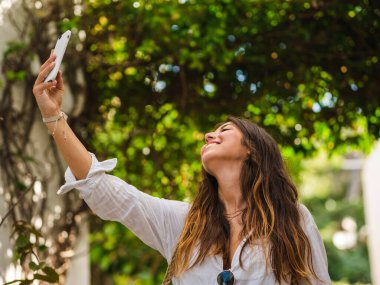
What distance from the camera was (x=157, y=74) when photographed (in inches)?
160

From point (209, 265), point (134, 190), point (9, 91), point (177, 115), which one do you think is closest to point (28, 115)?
point (9, 91)

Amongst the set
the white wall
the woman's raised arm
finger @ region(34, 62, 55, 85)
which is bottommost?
the white wall

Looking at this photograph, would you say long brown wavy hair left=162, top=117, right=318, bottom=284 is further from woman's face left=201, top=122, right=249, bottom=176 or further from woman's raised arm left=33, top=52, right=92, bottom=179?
woman's raised arm left=33, top=52, right=92, bottom=179

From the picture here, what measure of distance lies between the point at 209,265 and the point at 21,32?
190cm

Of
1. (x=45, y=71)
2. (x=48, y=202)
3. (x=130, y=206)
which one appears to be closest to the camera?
(x=45, y=71)

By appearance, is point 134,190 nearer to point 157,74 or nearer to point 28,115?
point 28,115

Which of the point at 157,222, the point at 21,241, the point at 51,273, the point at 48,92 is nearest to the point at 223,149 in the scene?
the point at 157,222

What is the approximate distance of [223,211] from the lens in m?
2.30

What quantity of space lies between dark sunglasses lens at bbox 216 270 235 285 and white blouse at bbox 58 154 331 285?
0.05ft

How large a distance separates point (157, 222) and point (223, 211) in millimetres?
235

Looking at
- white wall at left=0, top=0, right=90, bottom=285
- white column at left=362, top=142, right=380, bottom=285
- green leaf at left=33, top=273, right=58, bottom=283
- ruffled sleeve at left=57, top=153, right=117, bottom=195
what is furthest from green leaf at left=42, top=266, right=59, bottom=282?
white column at left=362, top=142, right=380, bottom=285

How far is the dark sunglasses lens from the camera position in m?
2.04

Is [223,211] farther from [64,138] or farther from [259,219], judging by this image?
[64,138]

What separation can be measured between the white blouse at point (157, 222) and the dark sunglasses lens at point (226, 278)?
0.6 inches
